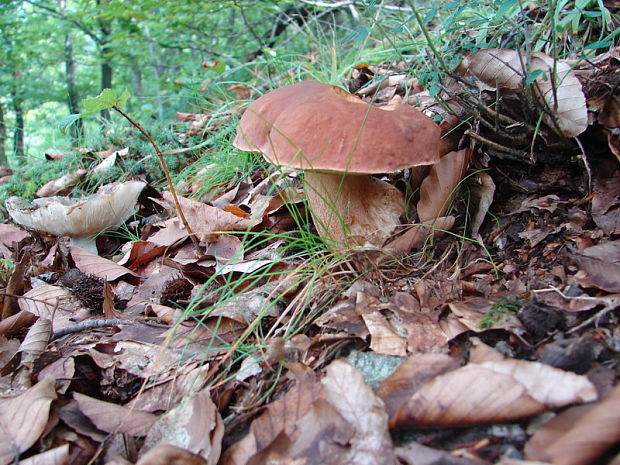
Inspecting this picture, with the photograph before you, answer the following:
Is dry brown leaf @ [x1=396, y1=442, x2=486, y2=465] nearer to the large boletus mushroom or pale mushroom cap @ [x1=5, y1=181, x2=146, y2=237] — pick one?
the large boletus mushroom

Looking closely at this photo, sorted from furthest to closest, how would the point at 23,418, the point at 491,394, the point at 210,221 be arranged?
1. the point at 210,221
2. the point at 23,418
3. the point at 491,394

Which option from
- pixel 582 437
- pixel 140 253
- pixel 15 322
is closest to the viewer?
pixel 582 437

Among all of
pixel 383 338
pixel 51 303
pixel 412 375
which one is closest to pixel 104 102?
pixel 51 303

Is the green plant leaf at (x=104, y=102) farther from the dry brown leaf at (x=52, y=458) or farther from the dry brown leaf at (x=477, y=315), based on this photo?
the dry brown leaf at (x=477, y=315)

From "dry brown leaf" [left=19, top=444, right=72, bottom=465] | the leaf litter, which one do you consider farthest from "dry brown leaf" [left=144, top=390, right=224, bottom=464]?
"dry brown leaf" [left=19, top=444, right=72, bottom=465]

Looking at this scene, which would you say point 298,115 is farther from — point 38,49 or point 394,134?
point 38,49

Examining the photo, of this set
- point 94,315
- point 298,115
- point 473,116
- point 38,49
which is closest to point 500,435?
point 298,115

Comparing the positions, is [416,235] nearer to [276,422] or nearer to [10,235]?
[276,422]
